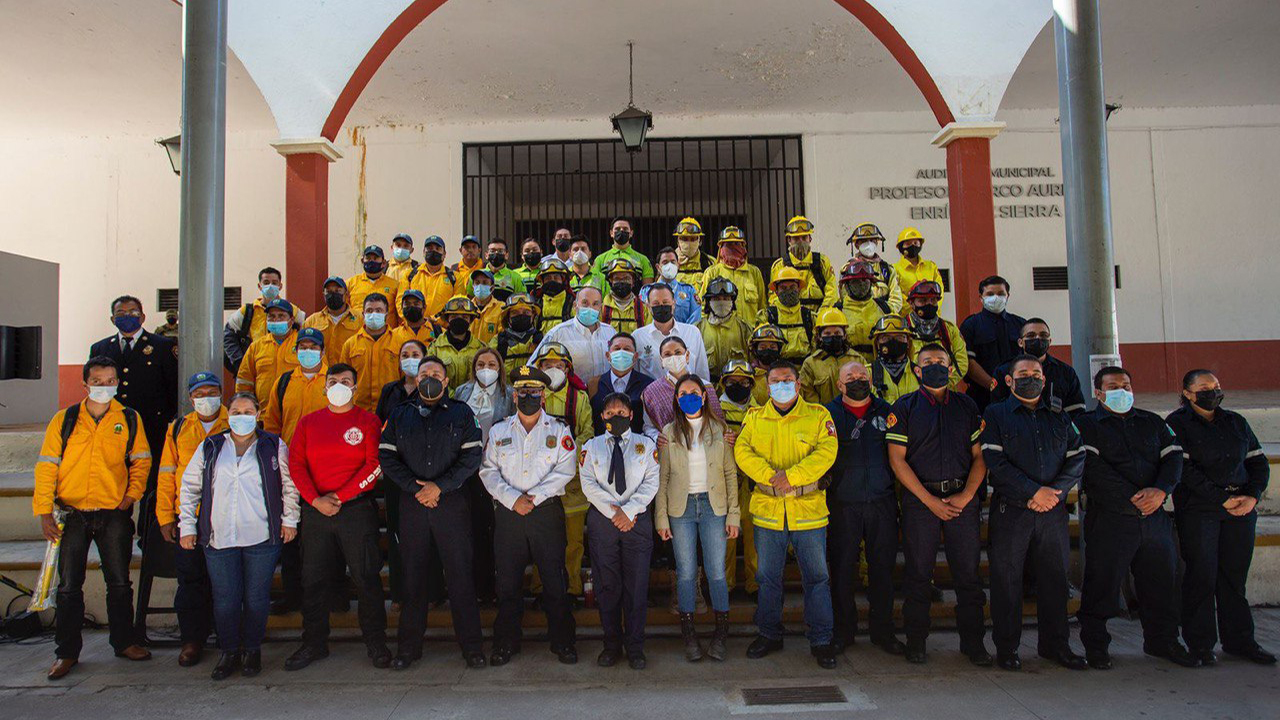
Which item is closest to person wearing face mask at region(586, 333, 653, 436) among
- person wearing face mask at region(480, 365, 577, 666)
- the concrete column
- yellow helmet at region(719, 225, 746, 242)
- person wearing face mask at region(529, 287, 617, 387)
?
person wearing face mask at region(529, 287, 617, 387)

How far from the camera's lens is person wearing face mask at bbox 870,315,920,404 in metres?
5.10

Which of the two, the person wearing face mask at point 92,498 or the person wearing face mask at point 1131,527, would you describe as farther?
the person wearing face mask at point 92,498

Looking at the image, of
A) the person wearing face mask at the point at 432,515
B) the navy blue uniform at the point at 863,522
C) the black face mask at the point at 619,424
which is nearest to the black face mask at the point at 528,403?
the person wearing face mask at the point at 432,515

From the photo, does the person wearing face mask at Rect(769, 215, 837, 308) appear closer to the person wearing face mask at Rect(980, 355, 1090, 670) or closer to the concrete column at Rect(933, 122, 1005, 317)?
the concrete column at Rect(933, 122, 1005, 317)

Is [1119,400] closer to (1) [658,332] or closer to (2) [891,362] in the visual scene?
(2) [891,362]

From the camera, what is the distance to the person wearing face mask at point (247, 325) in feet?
21.4

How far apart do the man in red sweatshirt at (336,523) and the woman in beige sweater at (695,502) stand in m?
1.70

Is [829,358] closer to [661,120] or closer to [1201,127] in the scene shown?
[661,120]

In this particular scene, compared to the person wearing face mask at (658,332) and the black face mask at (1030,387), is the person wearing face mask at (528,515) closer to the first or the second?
the person wearing face mask at (658,332)

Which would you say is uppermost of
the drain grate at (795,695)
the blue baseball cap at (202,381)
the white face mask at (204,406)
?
the blue baseball cap at (202,381)

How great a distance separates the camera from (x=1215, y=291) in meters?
10.5

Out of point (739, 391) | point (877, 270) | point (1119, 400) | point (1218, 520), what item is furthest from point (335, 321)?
point (1218, 520)

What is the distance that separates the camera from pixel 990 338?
18.9 feet

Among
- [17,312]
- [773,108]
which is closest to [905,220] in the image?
[773,108]
